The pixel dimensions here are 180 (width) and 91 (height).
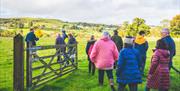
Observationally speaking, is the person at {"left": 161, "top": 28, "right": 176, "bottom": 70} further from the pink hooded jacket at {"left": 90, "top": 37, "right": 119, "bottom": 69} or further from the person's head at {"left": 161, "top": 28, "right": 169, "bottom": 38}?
the pink hooded jacket at {"left": 90, "top": 37, "right": 119, "bottom": 69}

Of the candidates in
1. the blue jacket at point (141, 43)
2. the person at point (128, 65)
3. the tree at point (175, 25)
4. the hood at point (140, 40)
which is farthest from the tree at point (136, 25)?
the person at point (128, 65)

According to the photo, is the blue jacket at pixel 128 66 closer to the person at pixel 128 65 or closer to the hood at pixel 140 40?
the person at pixel 128 65

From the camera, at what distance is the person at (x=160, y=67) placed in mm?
11172

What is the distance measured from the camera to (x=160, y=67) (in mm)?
11289

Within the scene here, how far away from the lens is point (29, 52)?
1267cm

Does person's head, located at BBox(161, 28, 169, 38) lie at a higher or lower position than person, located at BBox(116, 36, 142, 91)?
higher

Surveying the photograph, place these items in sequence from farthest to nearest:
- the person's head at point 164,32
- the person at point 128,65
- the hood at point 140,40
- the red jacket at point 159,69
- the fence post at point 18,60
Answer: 1. the hood at point 140,40
2. the person's head at point 164,32
3. the fence post at point 18,60
4. the red jacket at point 159,69
5. the person at point 128,65

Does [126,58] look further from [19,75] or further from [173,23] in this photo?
[173,23]

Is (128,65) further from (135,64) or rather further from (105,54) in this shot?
(105,54)

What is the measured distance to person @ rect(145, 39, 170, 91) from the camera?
11.2m

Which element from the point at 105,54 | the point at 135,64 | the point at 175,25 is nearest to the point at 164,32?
the point at 135,64

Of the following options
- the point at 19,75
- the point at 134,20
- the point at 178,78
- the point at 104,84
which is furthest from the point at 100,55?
the point at 134,20

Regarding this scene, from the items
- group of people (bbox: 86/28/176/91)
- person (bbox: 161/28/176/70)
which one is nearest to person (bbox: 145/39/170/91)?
group of people (bbox: 86/28/176/91)

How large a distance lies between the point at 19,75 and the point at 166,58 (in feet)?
14.5
